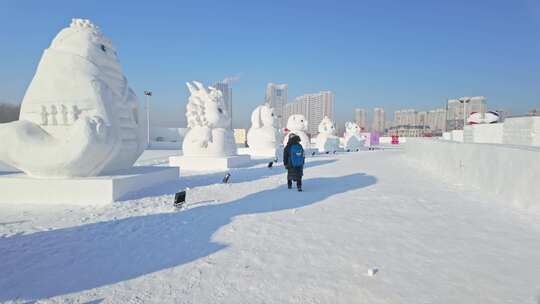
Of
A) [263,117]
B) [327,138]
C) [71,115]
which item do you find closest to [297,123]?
[263,117]

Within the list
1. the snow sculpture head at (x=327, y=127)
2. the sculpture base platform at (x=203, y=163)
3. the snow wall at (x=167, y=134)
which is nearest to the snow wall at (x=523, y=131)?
the snow sculpture head at (x=327, y=127)

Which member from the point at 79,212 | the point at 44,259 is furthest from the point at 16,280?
the point at 79,212

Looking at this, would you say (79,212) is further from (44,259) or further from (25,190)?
(44,259)

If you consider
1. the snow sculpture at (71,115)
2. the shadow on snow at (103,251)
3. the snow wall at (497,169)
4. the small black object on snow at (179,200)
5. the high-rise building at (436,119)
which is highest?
the high-rise building at (436,119)

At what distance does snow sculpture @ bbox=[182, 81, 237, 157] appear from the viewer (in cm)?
1130

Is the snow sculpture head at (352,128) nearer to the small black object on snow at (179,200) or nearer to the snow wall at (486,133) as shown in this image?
the snow wall at (486,133)

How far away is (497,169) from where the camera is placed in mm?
5703

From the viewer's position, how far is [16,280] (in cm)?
237

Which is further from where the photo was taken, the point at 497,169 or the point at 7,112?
the point at 7,112

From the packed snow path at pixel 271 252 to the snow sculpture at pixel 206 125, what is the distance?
6135 millimetres

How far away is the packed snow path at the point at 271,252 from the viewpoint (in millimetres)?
2232

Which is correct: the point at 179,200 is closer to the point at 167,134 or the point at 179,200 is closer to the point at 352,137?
the point at 352,137

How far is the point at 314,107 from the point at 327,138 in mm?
28303

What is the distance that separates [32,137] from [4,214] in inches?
60.3
